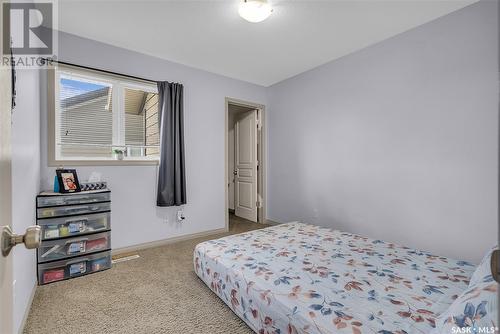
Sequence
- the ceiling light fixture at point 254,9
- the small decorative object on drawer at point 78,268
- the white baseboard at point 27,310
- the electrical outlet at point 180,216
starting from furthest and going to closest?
the electrical outlet at point 180,216, the small decorative object on drawer at point 78,268, the ceiling light fixture at point 254,9, the white baseboard at point 27,310

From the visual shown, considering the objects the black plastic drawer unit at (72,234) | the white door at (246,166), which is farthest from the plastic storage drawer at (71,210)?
the white door at (246,166)

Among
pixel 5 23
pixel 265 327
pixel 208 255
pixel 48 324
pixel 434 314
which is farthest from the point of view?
pixel 208 255

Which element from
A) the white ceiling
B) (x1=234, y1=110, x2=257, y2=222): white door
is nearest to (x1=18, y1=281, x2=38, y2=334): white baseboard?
the white ceiling

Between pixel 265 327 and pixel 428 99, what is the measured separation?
8.80 feet

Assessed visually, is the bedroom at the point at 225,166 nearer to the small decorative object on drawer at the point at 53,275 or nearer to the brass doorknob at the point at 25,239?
the small decorative object on drawer at the point at 53,275

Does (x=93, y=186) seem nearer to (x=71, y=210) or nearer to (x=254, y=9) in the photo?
(x=71, y=210)

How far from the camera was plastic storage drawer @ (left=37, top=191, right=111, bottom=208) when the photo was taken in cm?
221

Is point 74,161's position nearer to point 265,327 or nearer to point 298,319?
point 265,327

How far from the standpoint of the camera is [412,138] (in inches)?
101

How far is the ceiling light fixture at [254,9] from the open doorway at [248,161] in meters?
1.83

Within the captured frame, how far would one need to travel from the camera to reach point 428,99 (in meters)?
2.45

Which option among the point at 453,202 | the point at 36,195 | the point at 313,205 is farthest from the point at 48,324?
the point at 453,202

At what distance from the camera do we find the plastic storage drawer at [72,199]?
2.21 m

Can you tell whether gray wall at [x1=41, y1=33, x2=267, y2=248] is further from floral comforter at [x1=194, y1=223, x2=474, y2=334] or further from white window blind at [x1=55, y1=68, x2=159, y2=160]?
floral comforter at [x1=194, y1=223, x2=474, y2=334]
